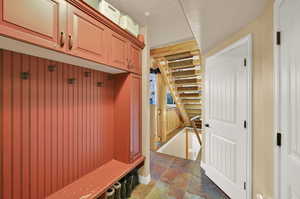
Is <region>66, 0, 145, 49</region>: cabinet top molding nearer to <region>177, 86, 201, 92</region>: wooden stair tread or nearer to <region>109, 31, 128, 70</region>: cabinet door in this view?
<region>109, 31, 128, 70</region>: cabinet door

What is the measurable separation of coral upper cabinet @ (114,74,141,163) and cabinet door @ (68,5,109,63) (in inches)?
19.3

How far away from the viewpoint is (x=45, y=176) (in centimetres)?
117

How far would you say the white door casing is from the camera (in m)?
0.82

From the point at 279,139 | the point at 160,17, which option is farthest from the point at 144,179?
the point at 160,17

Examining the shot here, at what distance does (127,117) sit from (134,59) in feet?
2.66

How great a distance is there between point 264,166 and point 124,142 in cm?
154

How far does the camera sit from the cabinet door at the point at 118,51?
56.5 inches

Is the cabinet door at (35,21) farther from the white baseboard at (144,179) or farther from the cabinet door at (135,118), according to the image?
the white baseboard at (144,179)

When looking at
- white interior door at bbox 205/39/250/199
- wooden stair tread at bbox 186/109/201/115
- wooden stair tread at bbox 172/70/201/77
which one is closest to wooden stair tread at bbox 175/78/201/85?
wooden stair tread at bbox 172/70/201/77

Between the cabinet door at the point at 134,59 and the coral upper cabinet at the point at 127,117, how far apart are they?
0.10m

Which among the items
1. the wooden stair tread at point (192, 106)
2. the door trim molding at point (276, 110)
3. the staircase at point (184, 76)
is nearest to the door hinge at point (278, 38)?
the door trim molding at point (276, 110)

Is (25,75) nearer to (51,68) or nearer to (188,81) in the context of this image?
(51,68)

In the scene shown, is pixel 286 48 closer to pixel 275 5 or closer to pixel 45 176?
pixel 275 5

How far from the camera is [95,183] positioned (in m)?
1.36
